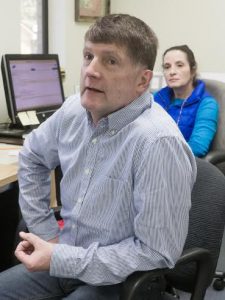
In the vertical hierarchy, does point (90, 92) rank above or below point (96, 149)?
above

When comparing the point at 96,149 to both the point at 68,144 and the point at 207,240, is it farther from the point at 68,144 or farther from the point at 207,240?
the point at 207,240

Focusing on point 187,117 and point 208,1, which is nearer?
point 187,117

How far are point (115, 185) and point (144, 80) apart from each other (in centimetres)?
28

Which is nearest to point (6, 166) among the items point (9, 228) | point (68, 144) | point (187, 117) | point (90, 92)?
point (9, 228)

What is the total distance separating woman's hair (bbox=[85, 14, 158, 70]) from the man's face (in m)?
0.01

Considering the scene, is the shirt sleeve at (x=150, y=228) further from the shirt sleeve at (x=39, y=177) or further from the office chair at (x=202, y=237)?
the shirt sleeve at (x=39, y=177)

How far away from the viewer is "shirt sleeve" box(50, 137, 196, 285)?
0.97 metres

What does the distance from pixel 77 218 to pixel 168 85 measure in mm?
1567

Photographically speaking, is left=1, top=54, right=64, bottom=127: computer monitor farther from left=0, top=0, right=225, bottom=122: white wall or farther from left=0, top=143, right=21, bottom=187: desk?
left=0, top=0, right=225, bottom=122: white wall

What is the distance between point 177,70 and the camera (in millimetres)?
2455

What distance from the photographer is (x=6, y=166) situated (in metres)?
1.63

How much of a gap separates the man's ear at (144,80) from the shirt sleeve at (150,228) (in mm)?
162

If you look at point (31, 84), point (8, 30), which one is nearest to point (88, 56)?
point (31, 84)

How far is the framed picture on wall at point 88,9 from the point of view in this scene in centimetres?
303
